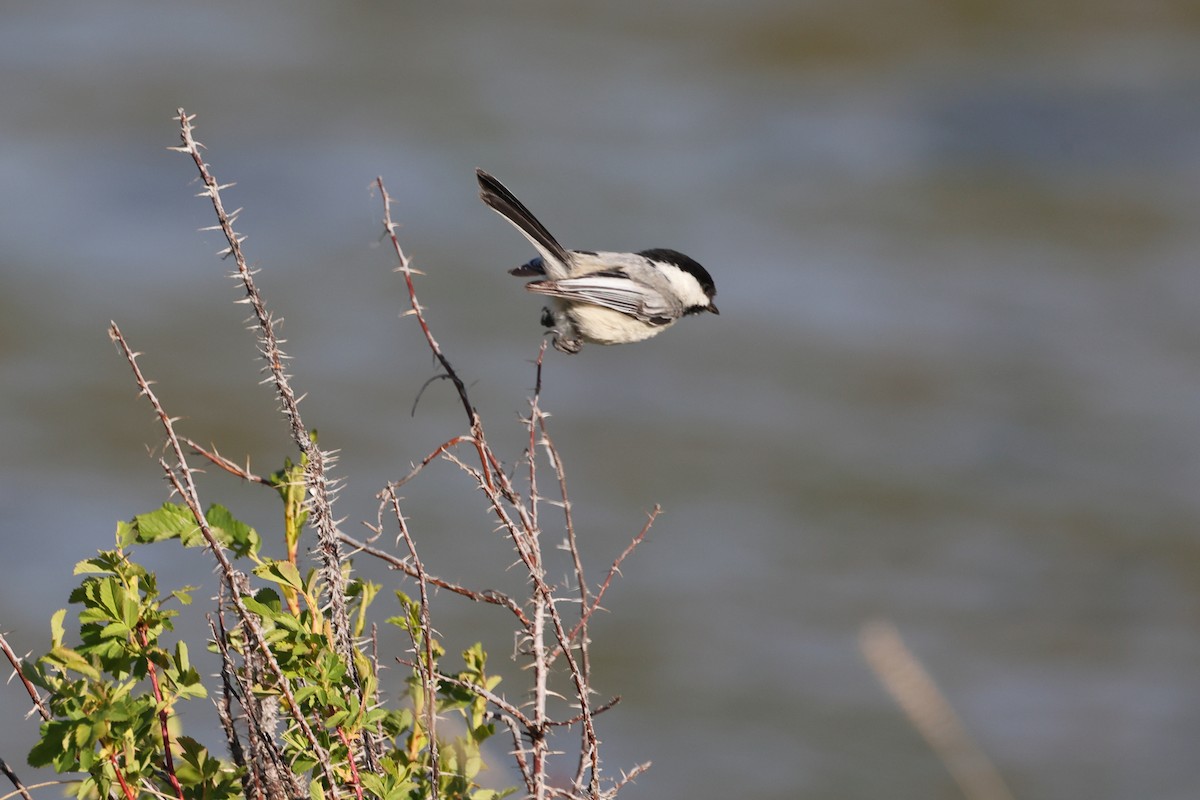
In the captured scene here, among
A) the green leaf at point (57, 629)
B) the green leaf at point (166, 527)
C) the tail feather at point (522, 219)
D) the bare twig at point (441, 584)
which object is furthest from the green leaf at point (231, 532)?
the tail feather at point (522, 219)

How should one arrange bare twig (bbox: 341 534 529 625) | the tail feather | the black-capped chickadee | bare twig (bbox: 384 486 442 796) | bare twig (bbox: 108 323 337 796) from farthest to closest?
the black-capped chickadee, the tail feather, bare twig (bbox: 341 534 529 625), bare twig (bbox: 384 486 442 796), bare twig (bbox: 108 323 337 796)

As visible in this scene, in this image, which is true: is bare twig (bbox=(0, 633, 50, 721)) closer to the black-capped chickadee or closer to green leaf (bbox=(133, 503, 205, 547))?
green leaf (bbox=(133, 503, 205, 547))

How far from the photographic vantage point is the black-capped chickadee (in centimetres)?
446

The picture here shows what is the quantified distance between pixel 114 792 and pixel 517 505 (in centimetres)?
93

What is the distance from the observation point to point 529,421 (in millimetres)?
2941

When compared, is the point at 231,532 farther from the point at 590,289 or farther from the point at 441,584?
the point at 590,289

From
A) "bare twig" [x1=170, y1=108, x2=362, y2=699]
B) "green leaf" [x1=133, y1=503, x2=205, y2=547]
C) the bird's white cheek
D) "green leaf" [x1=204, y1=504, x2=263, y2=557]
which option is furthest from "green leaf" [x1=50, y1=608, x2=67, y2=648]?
the bird's white cheek

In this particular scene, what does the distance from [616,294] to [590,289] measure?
0.13 metres

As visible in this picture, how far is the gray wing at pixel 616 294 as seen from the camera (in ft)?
14.7

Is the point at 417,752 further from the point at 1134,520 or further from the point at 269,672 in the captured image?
the point at 1134,520

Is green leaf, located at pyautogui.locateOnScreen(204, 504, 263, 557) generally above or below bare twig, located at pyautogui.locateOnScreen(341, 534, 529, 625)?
above

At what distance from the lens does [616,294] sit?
471 cm

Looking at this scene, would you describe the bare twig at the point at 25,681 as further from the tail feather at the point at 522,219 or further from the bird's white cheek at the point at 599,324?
the bird's white cheek at the point at 599,324

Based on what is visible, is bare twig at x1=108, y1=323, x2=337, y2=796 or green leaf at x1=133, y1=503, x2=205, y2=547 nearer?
bare twig at x1=108, y1=323, x2=337, y2=796
